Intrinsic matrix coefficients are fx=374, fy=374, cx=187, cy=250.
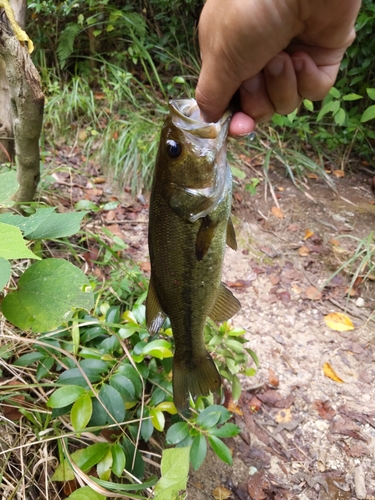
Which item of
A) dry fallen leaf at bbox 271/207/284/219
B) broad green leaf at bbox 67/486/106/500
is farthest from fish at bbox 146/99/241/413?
dry fallen leaf at bbox 271/207/284/219

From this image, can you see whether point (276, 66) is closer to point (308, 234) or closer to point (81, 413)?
point (81, 413)

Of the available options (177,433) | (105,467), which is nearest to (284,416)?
(177,433)

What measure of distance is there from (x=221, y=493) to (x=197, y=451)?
0.65m

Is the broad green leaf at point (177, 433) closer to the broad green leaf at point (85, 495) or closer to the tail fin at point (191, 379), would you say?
the tail fin at point (191, 379)

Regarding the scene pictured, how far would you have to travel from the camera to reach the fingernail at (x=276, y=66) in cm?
156

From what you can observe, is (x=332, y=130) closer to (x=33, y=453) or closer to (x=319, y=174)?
(x=319, y=174)

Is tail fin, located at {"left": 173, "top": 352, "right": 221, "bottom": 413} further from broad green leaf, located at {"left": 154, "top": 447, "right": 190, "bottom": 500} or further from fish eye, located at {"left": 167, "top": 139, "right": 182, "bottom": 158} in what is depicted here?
fish eye, located at {"left": 167, "top": 139, "right": 182, "bottom": 158}

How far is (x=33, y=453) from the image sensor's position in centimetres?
153

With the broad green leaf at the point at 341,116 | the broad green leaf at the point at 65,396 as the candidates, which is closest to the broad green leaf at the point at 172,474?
the broad green leaf at the point at 65,396

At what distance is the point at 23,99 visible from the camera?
1958 mm

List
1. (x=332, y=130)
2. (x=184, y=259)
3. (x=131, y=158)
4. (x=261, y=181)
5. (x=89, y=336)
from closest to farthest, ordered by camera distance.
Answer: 1. (x=184, y=259)
2. (x=89, y=336)
3. (x=131, y=158)
4. (x=261, y=181)
5. (x=332, y=130)

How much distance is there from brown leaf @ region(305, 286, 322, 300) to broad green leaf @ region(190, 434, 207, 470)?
204 centimetres

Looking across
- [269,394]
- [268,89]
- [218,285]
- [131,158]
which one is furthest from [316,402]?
[131,158]

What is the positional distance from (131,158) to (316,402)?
111 inches
